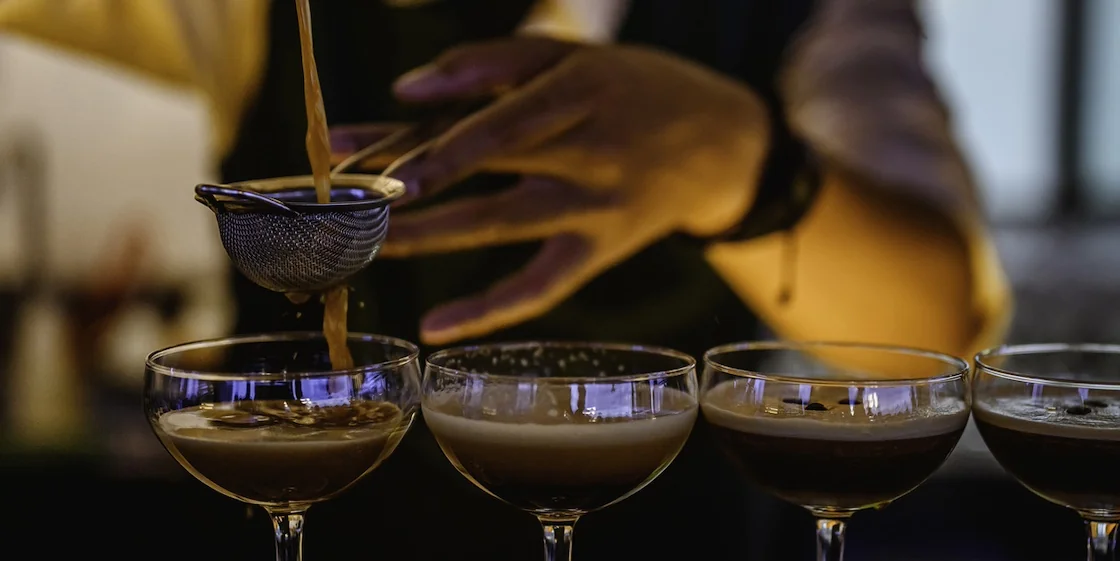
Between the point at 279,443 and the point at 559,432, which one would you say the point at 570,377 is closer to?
the point at 559,432

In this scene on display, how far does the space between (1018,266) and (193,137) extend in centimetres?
269

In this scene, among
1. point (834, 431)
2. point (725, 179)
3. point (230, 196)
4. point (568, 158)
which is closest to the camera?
point (230, 196)

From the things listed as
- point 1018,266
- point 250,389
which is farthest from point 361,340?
point 1018,266

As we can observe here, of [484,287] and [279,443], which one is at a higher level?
[484,287]

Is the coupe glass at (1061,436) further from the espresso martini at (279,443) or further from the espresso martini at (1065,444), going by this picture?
the espresso martini at (279,443)

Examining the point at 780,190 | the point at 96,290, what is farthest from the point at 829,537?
the point at 96,290

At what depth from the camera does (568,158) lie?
1.27 m

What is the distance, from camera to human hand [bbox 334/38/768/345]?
1115 millimetres

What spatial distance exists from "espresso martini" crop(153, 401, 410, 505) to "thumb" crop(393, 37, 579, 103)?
383 mm

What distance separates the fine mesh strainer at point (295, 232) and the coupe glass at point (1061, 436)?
55cm

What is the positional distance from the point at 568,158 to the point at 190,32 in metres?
0.72

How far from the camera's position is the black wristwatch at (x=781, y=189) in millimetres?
1507

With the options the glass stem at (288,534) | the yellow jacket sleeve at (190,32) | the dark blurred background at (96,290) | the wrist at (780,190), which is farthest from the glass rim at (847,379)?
the dark blurred background at (96,290)

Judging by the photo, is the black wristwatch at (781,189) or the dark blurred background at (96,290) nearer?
the black wristwatch at (781,189)
